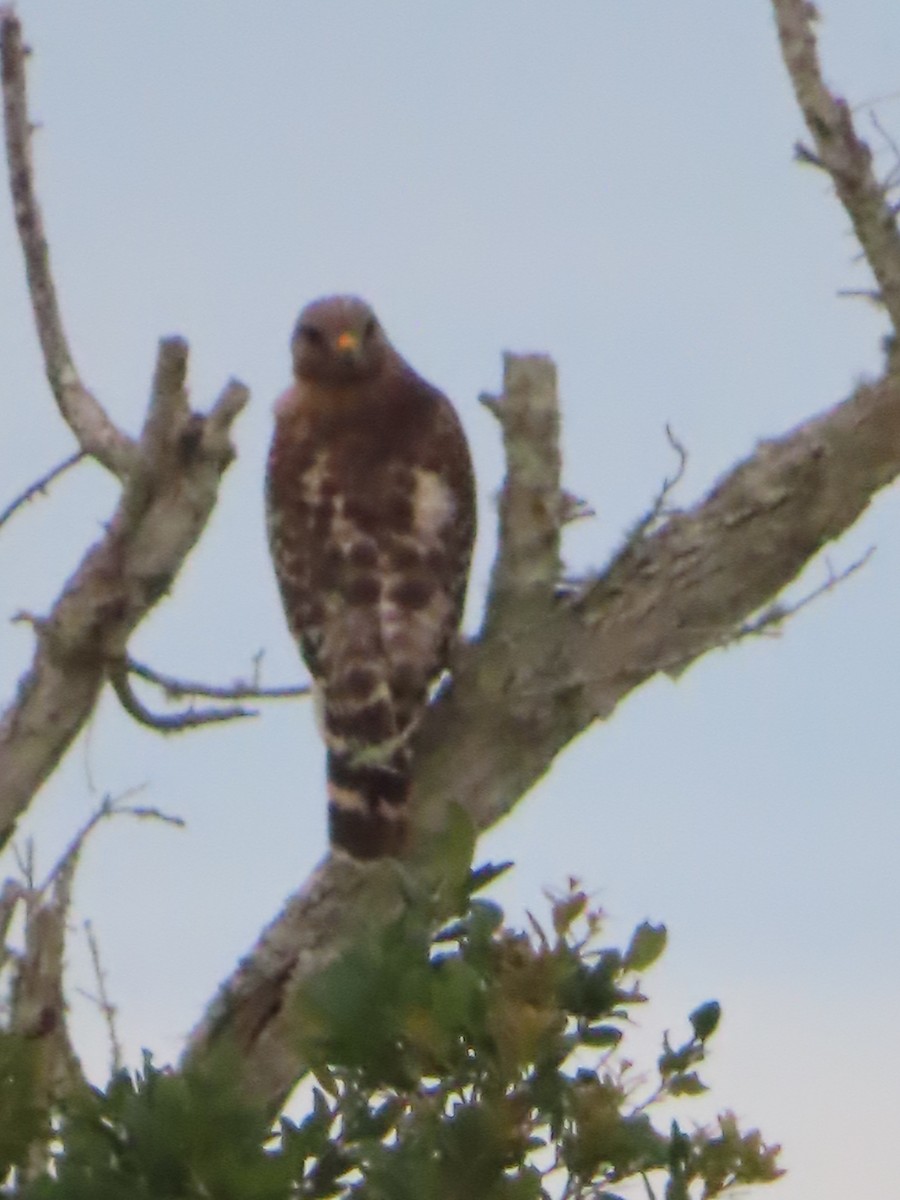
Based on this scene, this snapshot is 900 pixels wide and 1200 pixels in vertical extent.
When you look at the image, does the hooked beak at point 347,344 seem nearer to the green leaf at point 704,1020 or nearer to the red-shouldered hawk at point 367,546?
the red-shouldered hawk at point 367,546

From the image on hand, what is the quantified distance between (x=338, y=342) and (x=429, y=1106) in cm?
394

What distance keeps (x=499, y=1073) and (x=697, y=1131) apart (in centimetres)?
33

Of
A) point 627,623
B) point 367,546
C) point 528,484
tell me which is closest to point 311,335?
point 367,546

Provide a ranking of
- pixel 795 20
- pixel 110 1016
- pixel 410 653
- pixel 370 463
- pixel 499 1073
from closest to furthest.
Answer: pixel 499 1073 < pixel 110 1016 < pixel 795 20 < pixel 410 653 < pixel 370 463

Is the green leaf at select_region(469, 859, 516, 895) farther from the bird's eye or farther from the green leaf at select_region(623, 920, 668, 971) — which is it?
the bird's eye

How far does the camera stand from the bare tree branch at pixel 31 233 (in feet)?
13.9

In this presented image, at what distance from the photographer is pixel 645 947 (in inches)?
117

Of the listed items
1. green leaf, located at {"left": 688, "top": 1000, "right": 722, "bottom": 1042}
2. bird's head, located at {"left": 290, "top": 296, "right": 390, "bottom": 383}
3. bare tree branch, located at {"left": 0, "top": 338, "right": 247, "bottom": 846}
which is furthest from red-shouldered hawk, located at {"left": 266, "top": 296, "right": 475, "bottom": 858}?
green leaf, located at {"left": 688, "top": 1000, "right": 722, "bottom": 1042}

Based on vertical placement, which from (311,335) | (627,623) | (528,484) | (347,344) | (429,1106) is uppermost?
(311,335)

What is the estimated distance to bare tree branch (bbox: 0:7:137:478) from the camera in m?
4.24

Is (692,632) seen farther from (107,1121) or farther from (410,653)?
(107,1121)

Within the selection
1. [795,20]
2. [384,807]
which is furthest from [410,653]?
[795,20]

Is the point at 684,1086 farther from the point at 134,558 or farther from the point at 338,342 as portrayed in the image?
the point at 338,342

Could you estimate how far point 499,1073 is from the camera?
276cm
